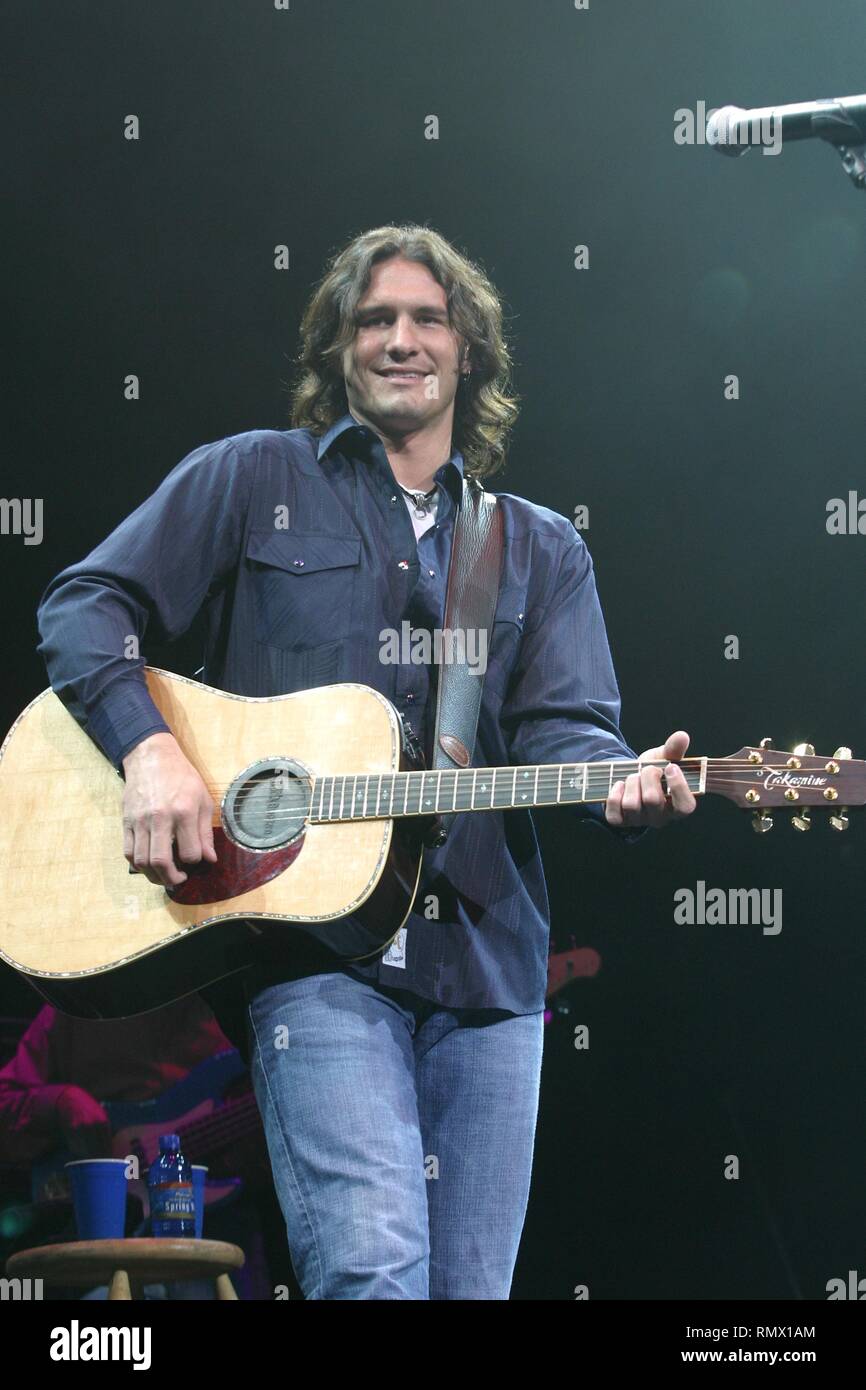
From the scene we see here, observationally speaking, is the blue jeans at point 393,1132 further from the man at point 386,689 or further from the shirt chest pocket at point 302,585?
the shirt chest pocket at point 302,585

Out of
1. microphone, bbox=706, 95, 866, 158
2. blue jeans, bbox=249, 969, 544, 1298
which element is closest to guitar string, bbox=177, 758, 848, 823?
blue jeans, bbox=249, 969, 544, 1298

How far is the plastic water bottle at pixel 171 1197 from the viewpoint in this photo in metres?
4.04

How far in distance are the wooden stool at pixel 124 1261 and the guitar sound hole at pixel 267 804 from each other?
5.00 feet

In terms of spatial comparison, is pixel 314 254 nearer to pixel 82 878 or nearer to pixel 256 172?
pixel 256 172

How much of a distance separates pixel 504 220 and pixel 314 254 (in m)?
0.51

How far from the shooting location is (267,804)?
2.80 m

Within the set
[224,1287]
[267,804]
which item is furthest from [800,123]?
[224,1287]

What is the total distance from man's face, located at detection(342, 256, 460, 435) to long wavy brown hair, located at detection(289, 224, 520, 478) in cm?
3

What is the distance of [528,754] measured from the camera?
3041mm

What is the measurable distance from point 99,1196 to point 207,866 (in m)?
1.59

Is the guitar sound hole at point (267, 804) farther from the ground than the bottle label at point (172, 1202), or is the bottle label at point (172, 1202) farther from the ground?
the guitar sound hole at point (267, 804)

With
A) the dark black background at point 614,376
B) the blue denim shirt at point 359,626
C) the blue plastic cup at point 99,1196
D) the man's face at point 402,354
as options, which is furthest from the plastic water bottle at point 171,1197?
the man's face at point 402,354

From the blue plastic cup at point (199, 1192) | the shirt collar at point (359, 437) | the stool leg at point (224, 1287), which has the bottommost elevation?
the stool leg at point (224, 1287)

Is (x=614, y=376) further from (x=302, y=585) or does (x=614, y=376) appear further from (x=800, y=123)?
(x=800, y=123)
